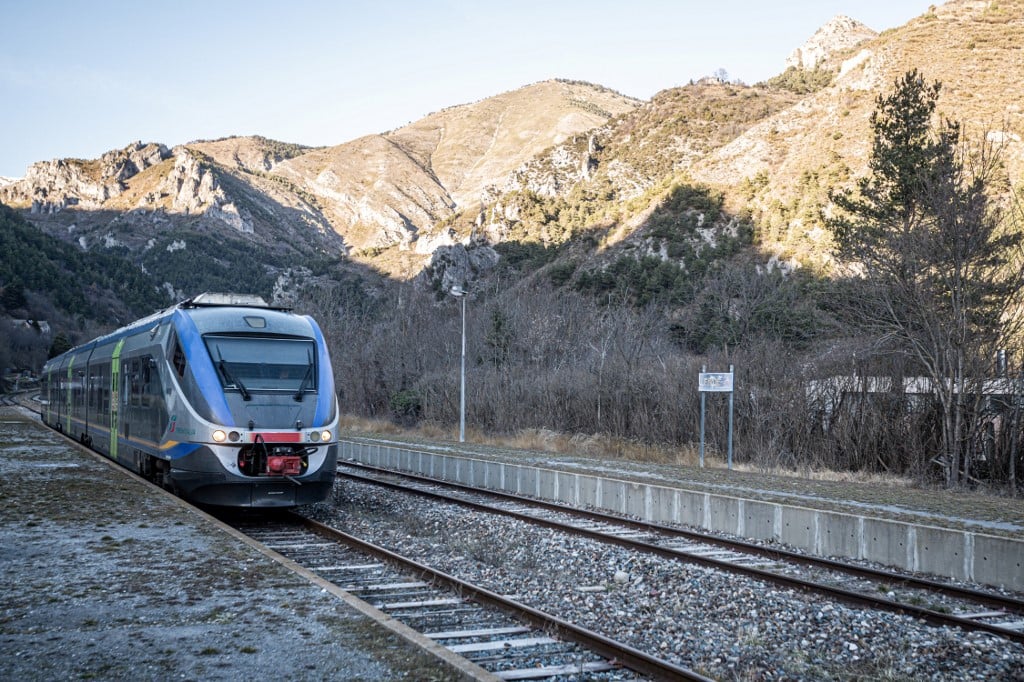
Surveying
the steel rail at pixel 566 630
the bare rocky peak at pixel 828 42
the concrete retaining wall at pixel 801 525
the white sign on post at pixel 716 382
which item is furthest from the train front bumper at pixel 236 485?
the bare rocky peak at pixel 828 42

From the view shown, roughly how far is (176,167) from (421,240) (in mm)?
89673

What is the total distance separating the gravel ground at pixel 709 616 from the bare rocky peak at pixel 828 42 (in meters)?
130

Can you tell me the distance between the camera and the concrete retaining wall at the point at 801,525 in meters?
9.98

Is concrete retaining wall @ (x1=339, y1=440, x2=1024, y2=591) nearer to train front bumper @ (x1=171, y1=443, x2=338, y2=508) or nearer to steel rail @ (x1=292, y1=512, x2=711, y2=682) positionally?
steel rail @ (x1=292, y1=512, x2=711, y2=682)

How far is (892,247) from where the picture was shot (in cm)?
2123

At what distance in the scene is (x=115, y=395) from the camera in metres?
18.9

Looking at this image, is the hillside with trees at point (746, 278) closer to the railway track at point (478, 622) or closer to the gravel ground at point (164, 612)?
the railway track at point (478, 622)

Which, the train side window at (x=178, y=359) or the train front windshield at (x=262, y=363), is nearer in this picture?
the train front windshield at (x=262, y=363)

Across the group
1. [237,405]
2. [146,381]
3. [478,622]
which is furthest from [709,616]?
[146,381]

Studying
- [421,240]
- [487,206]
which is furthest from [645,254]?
[421,240]

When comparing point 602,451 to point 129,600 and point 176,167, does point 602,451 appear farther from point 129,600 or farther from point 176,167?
point 176,167

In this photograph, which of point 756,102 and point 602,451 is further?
point 756,102

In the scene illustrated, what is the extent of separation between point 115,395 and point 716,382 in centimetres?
1368

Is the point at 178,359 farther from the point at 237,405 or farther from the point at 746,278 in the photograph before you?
the point at 746,278
